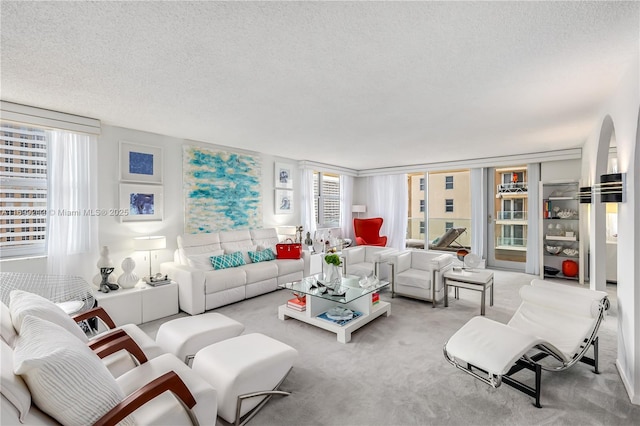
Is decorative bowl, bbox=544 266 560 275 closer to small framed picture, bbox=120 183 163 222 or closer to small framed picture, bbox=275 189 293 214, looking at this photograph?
small framed picture, bbox=275 189 293 214

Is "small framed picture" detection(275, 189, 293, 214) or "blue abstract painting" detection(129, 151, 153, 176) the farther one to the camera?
"small framed picture" detection(275, 189, 293, 214)

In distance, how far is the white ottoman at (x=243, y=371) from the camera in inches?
72.9

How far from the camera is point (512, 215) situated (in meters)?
6.48

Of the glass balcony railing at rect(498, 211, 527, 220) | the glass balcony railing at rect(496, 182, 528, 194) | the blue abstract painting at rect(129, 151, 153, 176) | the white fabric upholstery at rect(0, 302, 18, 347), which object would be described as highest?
the blue abstract painting at rect(129, 151, 153, 176)

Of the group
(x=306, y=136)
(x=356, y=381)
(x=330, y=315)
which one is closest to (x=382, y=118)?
(x=306, y=136)

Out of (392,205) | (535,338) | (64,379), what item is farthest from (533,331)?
(392,205)

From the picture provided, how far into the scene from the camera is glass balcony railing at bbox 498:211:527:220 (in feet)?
20.9

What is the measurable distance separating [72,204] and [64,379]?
3129 millimetres

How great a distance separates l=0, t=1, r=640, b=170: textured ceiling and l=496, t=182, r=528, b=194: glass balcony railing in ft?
8.74

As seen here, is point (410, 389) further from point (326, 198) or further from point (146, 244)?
point (326, 198)

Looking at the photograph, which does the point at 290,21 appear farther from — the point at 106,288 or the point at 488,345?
the point at 106,288

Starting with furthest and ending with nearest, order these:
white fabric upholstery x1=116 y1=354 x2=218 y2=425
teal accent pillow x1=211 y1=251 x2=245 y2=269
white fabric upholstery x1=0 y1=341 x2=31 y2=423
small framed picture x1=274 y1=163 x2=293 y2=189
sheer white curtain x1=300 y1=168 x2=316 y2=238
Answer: sheer white curtain x1=300 y1=168 x2=316 y2=238 < small framed picture x1=274 y1=163 x2=293 y2=189 < teal accent pillow x1=211 y1=251 x2=245 y2=269 < white fabric upholstery x1=116 y1=354 x2=218 y2=425 < white fabric upholstery x1=0 y1=341 x2=31 y2=423

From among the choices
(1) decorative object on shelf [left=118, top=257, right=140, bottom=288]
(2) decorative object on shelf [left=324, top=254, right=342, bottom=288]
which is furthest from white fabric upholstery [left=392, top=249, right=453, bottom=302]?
(1) decorative object on shelf [left=118, top=257, right=140, bottom=288]

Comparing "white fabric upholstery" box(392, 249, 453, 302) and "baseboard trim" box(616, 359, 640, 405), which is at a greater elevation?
"white fabric upholstery" box(392, 249, 453, 302)
